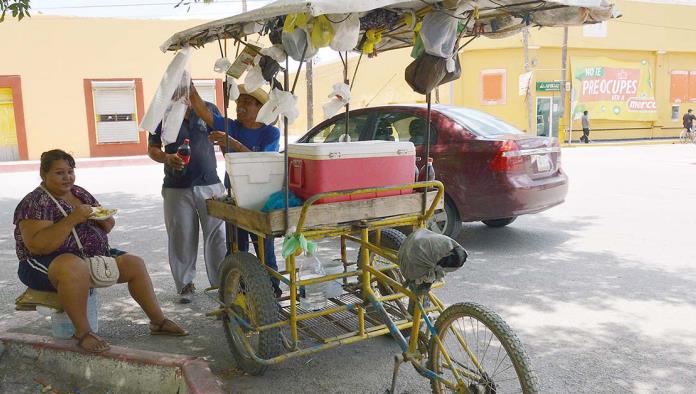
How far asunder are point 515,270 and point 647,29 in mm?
27108

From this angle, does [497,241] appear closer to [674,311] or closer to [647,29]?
[674,311]

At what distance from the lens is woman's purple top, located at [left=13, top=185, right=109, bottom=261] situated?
11.2 ft

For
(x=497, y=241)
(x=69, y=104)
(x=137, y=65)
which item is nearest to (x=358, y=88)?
(x=137, y=65)

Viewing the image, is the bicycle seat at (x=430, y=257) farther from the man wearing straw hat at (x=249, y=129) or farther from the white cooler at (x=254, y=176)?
the man wearing straw hat at (x=249, y=129)

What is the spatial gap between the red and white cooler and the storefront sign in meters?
25.8

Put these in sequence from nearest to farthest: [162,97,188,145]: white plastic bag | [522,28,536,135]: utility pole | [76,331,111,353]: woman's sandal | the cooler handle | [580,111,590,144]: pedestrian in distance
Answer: the cooler handle → [76,331,111,353]: woman's sandal → [162,97,188,145]: white plastic bag → [522,28,536,135]: utility pole → [580,111,590,144]: pedestrian in distance

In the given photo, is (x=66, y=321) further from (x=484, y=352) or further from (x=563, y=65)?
(x=563, y=65)

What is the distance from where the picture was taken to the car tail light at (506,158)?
5.82m

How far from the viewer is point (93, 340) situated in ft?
11.2

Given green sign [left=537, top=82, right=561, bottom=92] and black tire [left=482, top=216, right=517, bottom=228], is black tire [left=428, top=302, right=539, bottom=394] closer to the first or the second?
black tire [left=482, top=216, right=517, bottom=228]

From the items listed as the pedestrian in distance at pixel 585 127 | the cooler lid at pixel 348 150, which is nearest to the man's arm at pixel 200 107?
the cooler lid at pixel 348 150

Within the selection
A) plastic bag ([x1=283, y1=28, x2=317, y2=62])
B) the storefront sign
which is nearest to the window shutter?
the storefront sign

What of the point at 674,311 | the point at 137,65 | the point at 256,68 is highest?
the point at 137,65

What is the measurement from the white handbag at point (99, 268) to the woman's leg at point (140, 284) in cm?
12
